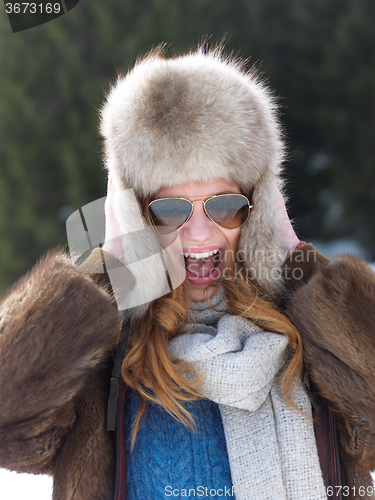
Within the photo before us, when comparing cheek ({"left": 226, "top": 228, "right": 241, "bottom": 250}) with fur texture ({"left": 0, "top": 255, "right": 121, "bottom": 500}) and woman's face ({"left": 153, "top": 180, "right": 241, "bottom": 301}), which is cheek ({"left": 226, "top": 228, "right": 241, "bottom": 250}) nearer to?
woman's face ({"left": 153, "top": 180, "right": 241, "bottom": 301})

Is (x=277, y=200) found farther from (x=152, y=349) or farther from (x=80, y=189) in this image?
(x=80, y=189)

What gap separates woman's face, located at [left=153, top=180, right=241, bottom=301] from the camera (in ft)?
3.98

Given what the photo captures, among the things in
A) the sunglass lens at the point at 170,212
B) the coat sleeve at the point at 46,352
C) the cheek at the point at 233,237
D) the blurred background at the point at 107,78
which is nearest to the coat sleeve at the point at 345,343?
the cheek at the point at 233,237

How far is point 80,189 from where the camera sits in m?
4.93

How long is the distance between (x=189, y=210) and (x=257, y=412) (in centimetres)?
56

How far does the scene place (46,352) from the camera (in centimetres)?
93

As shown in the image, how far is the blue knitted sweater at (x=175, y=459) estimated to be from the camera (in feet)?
3.36

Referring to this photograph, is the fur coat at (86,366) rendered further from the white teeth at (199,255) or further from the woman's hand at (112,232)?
the white teeth at (199,255)

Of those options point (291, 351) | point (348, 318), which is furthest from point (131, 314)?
point (348, 318)

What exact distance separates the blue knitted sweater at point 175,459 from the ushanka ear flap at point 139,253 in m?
0.27

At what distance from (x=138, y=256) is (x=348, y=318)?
57 centimetres
